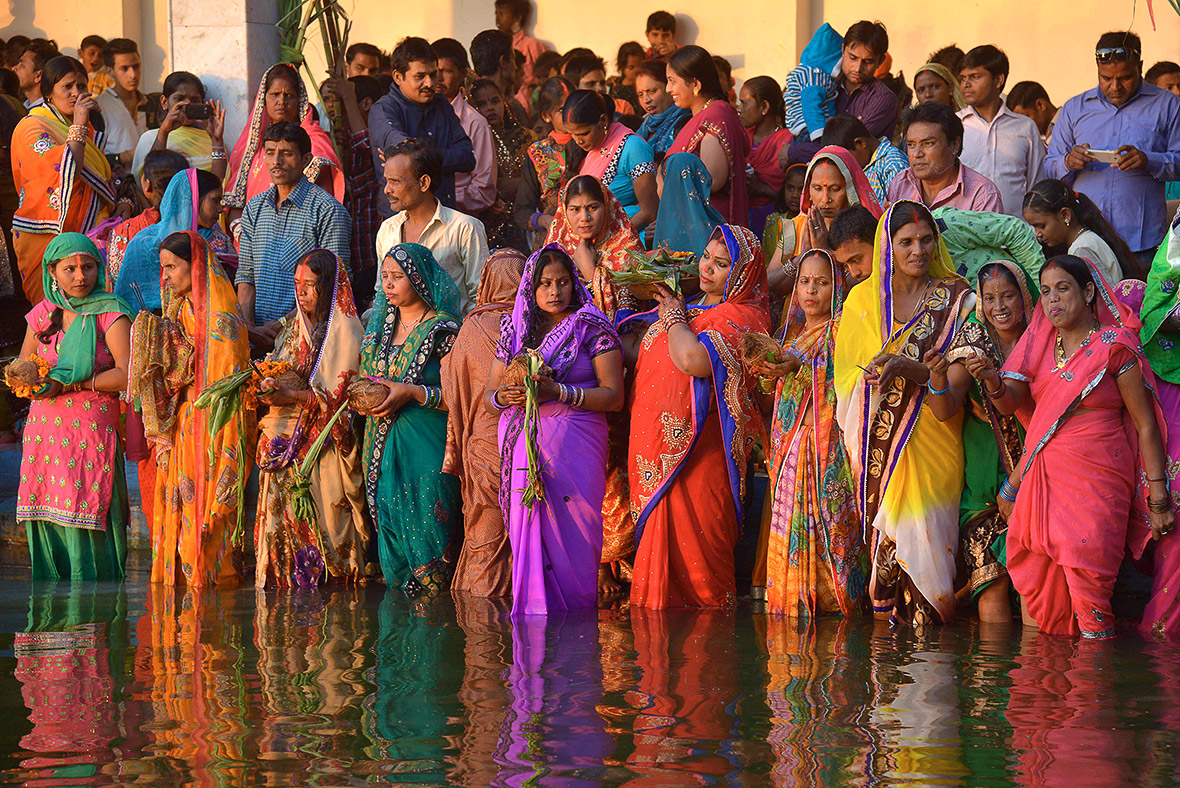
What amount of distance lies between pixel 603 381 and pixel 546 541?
0.74 meters

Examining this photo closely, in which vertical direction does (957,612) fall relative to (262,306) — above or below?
below

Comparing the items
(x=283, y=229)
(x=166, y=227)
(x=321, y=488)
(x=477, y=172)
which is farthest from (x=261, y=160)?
(x=321, y=488)

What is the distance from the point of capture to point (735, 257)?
6203 mm

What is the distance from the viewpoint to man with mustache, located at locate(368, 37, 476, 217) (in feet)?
26.5

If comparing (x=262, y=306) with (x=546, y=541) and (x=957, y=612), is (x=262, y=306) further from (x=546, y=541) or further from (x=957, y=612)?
(x=957, y=612)

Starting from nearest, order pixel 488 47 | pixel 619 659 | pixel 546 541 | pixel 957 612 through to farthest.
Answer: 1. pixel 619 659
2. pixel 957 612
3. pixel 546 541
4. pixel 488 47

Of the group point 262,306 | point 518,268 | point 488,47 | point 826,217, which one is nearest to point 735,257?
point 826,217

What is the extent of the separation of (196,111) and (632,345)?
12.5 feet

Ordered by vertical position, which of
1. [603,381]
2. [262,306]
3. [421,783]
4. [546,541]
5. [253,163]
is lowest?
[421,783]

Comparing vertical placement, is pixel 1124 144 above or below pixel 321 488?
above

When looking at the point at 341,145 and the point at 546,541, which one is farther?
the point at 341,145

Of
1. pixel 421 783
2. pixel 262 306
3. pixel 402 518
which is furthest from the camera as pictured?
pixel 262 306

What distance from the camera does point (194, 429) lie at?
7.28 metres

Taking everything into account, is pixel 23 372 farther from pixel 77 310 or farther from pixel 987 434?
pixel 987 434
